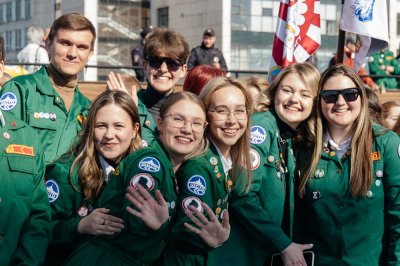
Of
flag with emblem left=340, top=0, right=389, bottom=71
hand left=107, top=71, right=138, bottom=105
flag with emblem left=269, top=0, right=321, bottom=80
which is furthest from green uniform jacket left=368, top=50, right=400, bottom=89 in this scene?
hand left=107, top=71, right=138, bottom=105

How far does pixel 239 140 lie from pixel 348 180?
85 centimetres

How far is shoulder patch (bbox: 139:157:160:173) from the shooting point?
→ 464 cm

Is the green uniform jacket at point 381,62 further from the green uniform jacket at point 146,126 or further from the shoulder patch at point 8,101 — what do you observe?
the shoulder patch at point 8,101

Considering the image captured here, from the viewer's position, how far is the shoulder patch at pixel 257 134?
5691 mm

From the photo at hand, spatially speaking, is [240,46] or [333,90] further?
[240,46]

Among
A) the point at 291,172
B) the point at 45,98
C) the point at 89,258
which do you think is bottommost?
the point at 89,258

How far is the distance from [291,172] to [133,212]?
63.4 inches

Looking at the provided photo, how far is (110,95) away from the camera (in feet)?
17.0

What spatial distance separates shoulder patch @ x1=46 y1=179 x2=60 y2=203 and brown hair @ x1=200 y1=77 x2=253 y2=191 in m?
1.05

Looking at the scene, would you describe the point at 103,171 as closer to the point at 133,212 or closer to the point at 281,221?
the point at 133,212

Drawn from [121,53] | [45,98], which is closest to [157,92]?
[45,98]

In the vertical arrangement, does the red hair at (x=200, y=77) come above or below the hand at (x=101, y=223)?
above

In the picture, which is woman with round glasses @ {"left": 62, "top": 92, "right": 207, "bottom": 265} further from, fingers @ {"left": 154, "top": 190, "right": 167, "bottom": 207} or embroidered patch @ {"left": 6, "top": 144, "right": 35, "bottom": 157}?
embroidered patch @ {"left": 6, "top": 144, "right": 35, "bottom": 157}

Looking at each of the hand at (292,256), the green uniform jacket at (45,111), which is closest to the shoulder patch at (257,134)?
the hand at (292,256)
